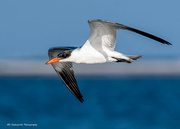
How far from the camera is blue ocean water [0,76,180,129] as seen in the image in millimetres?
25966

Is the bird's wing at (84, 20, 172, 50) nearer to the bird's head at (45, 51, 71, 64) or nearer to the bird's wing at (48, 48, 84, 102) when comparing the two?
the bird's head at (45, 51, 71, 64)

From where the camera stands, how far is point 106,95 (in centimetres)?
3825

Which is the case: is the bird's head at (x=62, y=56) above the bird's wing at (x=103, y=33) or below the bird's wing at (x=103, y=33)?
below

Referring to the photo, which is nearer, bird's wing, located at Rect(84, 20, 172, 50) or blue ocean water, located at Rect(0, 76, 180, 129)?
bird's wing, located at Rect(84, 20, 172, 50)

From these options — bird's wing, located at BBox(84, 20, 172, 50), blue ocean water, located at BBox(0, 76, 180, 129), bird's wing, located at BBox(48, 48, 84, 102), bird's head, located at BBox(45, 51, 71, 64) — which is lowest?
blue ocean water, located at BBox(0, 76, 180, 129)

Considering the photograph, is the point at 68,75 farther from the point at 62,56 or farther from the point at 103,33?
the point at 103,33

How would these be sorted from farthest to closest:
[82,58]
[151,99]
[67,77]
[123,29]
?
[151,99], [67,77], [82,58], [123,29]

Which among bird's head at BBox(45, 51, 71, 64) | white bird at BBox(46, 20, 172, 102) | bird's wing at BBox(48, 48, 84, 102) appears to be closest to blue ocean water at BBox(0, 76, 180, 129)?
bird's wing at BBox(48, 48, 84, 102)

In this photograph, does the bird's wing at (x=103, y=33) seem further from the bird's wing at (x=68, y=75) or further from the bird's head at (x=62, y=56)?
the bird's wing at (x=68, y=75)

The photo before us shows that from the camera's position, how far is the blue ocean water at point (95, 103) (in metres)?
26.0

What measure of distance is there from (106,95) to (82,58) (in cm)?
2918

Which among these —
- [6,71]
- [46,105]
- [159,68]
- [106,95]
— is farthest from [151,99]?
[6,71]

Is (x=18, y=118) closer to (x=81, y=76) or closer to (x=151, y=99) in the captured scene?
(x=151, y=99)

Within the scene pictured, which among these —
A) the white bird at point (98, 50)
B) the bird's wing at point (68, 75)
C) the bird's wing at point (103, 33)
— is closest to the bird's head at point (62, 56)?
the white bird at point (98, 50)
